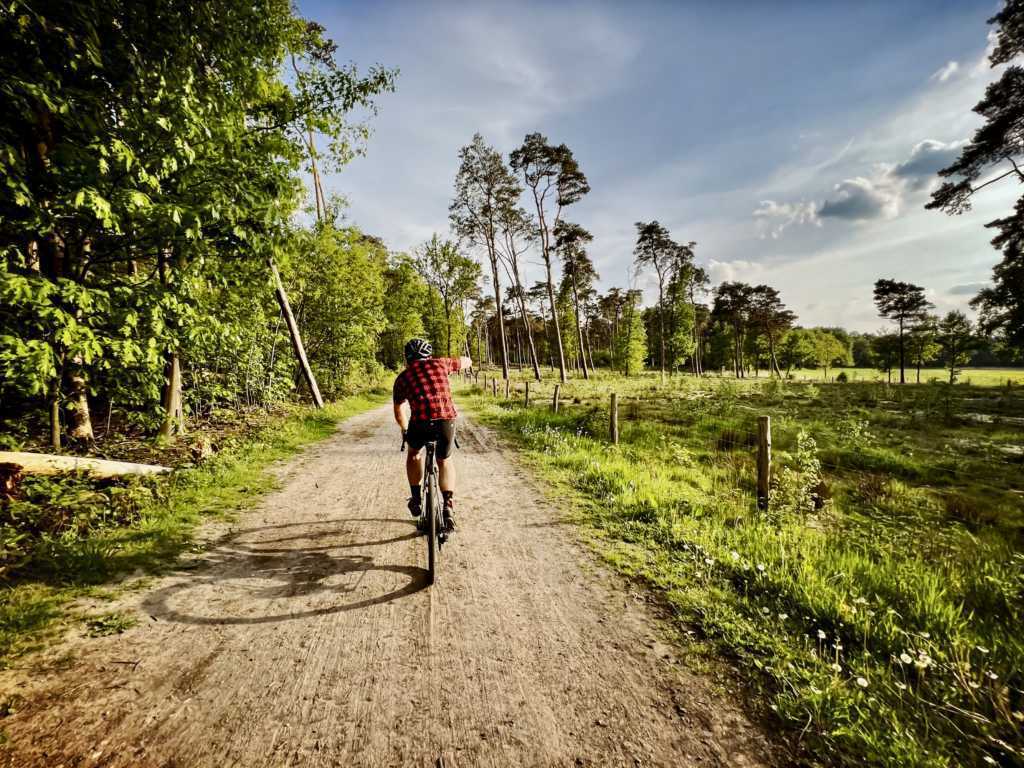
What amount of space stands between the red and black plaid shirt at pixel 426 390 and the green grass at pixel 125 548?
10.7ft

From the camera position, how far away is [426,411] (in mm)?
4461

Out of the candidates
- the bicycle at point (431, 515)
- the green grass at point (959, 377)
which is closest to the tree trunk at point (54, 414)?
the bicycle at point (431, 515)

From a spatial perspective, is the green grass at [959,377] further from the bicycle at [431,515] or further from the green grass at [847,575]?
the bicycle at [431,515]

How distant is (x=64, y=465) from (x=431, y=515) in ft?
18.3

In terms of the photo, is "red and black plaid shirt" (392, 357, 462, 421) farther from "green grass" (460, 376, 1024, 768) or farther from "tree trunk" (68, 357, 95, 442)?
"tree trunk" (68, 357, 95, 442)

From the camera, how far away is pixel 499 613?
3633 mm

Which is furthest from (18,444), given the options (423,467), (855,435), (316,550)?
(855,435)

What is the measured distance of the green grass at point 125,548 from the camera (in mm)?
3201

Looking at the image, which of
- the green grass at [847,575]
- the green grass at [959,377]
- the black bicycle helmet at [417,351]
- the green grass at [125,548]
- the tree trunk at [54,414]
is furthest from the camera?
the green grass at [959,377]

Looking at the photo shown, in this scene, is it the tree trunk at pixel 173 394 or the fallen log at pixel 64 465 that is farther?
the tree trunk at pixel 173 394

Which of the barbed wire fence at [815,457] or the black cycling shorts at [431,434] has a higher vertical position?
the black cycling shorts at [431,434]

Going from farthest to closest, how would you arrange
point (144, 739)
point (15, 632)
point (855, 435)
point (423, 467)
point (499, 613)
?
point (855, 435) → point (423, 467) → point (499, 613) → point (15, 632) → point (144, 739)

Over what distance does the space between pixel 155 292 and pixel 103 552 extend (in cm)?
360

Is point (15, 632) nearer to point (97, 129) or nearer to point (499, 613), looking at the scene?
point (499, 613)
